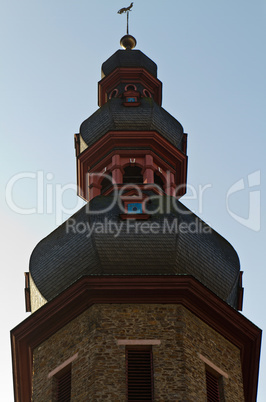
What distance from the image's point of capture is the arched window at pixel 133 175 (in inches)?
1430

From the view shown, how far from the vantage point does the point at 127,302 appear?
1134 inches

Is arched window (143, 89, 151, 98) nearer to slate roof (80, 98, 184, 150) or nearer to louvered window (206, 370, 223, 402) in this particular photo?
slate roof (80, 98, 184, 150)

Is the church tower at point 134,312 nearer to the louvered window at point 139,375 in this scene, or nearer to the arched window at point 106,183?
the louvered window at point 139,375

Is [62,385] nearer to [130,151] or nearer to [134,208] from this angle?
[134,208]

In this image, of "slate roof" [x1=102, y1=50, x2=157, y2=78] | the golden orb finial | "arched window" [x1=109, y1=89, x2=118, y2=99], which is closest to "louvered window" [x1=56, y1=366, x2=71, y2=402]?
"arched window" [x1=109, y1=89, x2=118, y2=99]

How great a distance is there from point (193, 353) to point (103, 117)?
11066mm

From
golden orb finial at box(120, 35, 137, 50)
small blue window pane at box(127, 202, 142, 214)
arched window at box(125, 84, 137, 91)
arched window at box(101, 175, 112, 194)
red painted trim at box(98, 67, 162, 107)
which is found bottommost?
small blue window pane at box(127, 202, 142, 214)

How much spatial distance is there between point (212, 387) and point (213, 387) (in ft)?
0.13

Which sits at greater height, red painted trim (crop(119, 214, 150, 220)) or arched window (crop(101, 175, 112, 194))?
arched window (crop(101, 175, 112, 194))

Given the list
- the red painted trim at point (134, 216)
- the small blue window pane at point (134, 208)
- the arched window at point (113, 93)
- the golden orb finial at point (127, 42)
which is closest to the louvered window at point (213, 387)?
the red painted trim at point (134, 216)

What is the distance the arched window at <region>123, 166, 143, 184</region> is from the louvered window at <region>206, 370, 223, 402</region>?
9273 mm

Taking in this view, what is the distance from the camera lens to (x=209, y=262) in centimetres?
3077

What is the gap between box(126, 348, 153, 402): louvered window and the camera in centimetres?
2700

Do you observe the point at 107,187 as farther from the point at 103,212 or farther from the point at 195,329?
the point at 195,329
